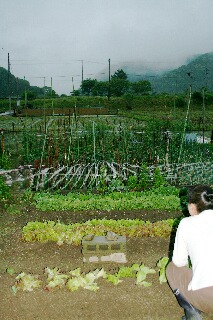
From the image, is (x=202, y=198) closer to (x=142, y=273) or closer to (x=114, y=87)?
(x=142, y=273)

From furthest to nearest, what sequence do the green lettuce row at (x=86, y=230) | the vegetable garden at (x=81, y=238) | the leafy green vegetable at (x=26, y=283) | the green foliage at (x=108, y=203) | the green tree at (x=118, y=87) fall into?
1. the green tree at (x=118, y=87)
2. the green foliage at (x=108, y=203)
3. the green lettuce row at (x=86, y=230)
4. the leafy green vegetable at (x=26, y=283)
5. the vegetable garden at (x=81, y=238)

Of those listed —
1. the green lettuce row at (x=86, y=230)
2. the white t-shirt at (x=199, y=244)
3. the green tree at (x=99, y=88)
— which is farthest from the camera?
the green tree at (x=99, y=88)

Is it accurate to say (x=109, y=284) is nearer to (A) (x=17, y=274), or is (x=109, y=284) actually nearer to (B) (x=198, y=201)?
(A) (x=17, y=274)

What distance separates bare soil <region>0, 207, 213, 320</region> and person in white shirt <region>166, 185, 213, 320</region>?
972 mm

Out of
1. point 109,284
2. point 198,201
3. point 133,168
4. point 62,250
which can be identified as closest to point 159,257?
point 109,284

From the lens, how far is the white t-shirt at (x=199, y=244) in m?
2.92

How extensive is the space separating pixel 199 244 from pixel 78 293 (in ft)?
6.97

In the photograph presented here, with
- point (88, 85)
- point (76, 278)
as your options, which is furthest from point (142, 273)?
point (88, 85)

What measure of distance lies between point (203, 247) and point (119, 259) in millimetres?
2405

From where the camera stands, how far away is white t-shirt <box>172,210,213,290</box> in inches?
115

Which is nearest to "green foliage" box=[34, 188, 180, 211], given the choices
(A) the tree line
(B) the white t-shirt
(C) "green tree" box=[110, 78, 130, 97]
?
(B) the white t-shirt

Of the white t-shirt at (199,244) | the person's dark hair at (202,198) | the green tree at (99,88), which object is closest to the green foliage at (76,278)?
the white t-shirt at (199,244)

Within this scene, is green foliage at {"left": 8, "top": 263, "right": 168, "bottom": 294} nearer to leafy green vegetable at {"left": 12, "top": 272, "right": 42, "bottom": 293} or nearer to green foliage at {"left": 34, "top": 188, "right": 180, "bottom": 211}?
leafy green vegetable at {"left": 12, "top": 272, "right": 42, "bottom": 293}

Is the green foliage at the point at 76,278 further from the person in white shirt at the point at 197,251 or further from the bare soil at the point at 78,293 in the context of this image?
the person in white shirt at the point at 197,251
